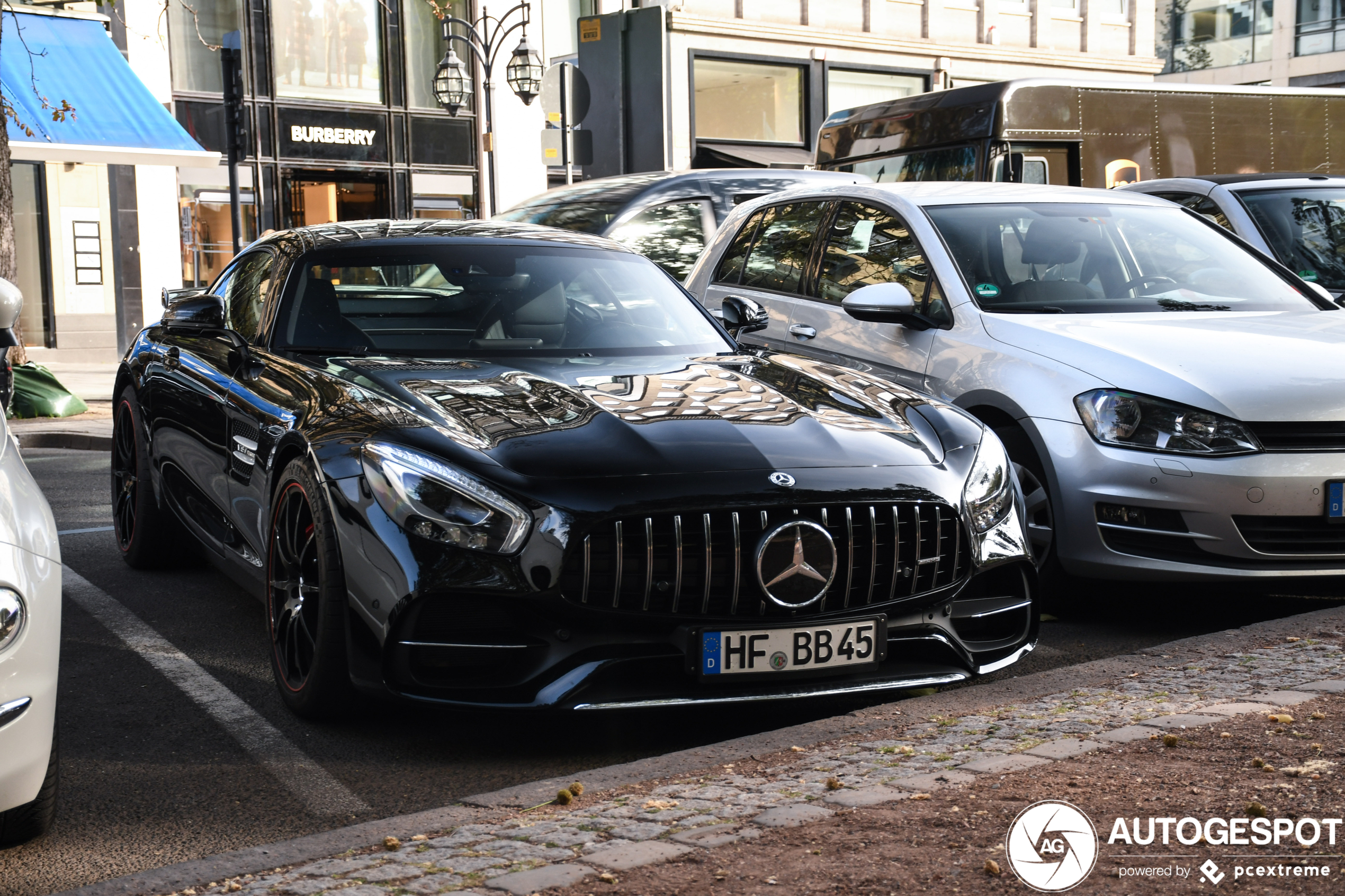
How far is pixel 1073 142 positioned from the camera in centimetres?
1457

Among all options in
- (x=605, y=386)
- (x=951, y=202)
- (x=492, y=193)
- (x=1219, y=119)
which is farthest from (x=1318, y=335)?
(x=492, y=193)

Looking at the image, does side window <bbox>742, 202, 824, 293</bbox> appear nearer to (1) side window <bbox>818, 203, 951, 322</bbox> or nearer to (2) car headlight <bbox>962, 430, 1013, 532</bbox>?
(1) side window <bbox>818, 203, 951, 322</bbox>

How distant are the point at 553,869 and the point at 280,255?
349cm

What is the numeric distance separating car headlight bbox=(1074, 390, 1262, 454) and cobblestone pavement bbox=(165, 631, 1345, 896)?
90cm

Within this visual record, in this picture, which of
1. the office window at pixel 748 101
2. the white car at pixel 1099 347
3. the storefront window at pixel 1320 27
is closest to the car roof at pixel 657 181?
the white car at pixel 1099 347

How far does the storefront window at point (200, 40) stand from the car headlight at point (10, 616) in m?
21.3

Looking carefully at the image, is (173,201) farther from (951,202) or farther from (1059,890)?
(1059,890)

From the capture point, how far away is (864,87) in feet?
104

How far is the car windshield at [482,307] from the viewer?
533 centimetres

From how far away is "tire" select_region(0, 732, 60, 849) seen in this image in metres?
3.31

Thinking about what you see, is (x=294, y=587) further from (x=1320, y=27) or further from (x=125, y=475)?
(x=1320, y=27)

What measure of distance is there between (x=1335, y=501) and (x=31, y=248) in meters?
19.6

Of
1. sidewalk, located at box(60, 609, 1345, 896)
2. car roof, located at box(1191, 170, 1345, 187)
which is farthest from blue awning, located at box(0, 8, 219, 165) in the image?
sidewalk, located at box(60, 609, 1345, 896)

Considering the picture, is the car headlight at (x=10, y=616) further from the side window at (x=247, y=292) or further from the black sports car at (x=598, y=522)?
the side window at (x=247, y=292)
